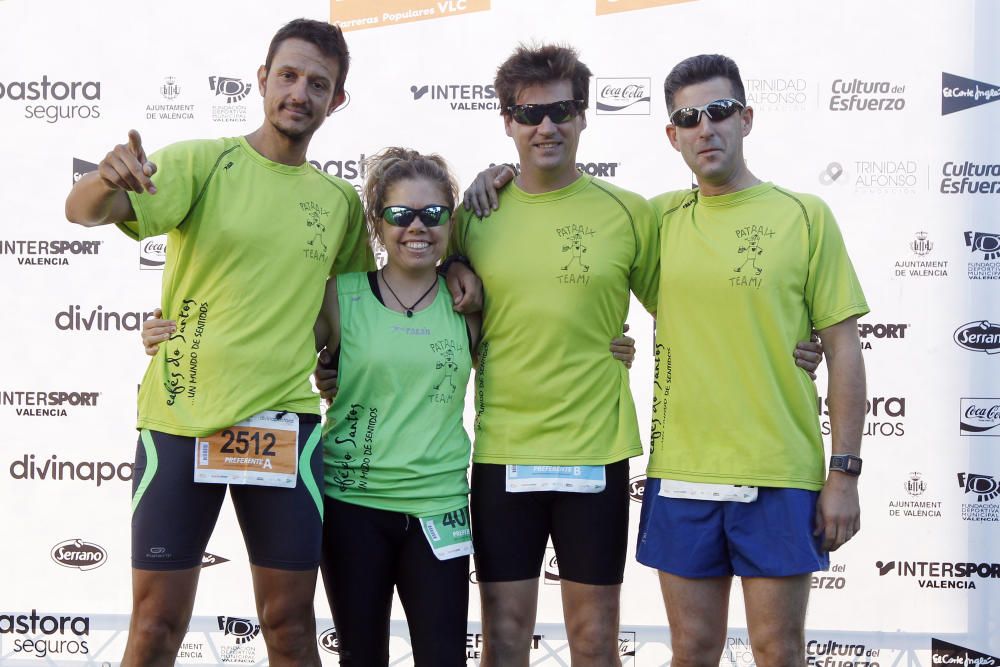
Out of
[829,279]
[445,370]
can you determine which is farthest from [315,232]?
[829,279]

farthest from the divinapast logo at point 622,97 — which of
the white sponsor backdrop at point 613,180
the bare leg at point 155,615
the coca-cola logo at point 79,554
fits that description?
the coca-cola logo at point 79,554

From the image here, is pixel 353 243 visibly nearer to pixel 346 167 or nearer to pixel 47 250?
pixel 346 167

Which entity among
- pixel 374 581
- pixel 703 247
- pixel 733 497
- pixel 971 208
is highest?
pixel 971 208

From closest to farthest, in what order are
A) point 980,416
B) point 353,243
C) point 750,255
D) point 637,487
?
point 750,255 < point 353,243 < point 980,416 < point 637,487

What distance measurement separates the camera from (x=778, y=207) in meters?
2.39

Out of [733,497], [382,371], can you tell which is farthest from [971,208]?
[382,371]

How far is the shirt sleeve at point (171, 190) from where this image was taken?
2.20 meters

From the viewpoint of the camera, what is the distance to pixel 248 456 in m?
2.26

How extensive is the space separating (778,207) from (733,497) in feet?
2.43

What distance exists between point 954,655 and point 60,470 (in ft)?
13.0

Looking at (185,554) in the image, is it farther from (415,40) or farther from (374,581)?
(415,40)

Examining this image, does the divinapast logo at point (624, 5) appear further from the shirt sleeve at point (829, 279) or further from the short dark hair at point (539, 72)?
the shirt sleeve at point (829, 279)

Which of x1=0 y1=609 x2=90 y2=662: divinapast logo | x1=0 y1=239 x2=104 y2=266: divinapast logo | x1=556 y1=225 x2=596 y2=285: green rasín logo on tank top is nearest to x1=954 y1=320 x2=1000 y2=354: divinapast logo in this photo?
x1=556 y1=225 x2=596 y2=285: green rasín logo on tank top

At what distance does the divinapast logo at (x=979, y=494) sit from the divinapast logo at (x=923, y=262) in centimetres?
86
